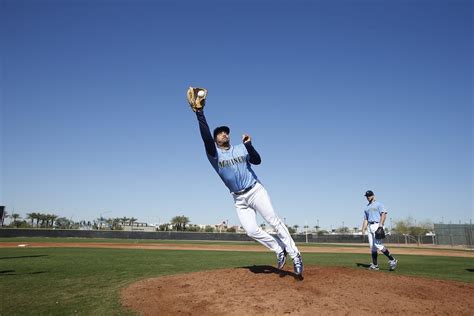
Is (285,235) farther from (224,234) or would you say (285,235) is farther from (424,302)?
(224,234)

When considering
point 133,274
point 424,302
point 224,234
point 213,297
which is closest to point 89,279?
point 133,274

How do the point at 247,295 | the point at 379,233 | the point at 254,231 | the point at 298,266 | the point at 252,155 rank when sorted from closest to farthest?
the point at 247,295
the point at 298,266
the point at 252,155
the point at 254,231
the point at 379,233

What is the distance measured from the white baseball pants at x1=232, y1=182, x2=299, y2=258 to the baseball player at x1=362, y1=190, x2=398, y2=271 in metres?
4.93

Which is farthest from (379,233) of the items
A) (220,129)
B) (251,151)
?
(220,129)

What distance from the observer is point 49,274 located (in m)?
7.52

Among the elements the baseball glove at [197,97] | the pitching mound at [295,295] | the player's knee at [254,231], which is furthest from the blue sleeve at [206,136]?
the pitching mound at [295,295]

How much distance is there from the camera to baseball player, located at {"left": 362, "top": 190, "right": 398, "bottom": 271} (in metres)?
9.42

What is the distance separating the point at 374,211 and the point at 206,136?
264 inches

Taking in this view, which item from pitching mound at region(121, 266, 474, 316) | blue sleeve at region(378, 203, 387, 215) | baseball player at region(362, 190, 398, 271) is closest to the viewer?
pitching mound at region(121, 266, 474, 316)

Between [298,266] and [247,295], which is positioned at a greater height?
[298,266]

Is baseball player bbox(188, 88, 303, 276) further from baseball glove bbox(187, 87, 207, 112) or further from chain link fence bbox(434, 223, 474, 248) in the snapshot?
chain link fence bbox(434, 223, 474, 248)

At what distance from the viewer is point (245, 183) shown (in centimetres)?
539

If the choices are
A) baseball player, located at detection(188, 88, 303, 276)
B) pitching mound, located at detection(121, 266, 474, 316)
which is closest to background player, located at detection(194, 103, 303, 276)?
baseball player, located at detection(188, 88, 303, 276)

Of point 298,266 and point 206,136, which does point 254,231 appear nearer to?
point 298,266
